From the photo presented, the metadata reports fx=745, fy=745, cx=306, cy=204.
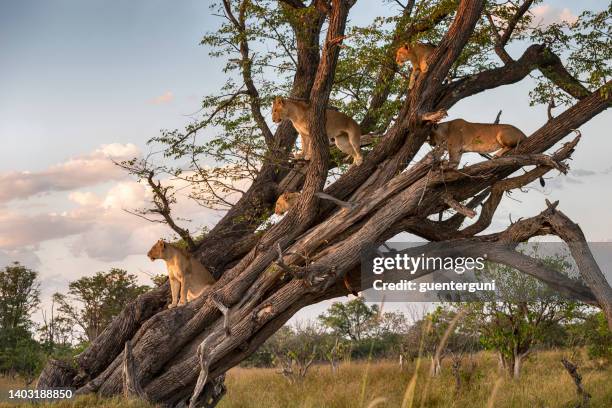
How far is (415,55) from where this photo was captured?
12.3m

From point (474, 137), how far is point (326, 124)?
2.41 meters

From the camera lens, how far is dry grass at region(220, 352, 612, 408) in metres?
14.3

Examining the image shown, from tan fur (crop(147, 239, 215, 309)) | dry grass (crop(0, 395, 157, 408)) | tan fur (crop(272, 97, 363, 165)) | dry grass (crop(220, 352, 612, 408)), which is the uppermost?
tan fur (crop(272, 97, 363, 165))

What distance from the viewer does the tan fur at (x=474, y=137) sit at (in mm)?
12078

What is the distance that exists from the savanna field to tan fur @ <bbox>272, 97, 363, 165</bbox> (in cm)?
407

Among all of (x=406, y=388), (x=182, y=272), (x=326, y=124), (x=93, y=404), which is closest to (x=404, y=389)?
(x=406, y=388)

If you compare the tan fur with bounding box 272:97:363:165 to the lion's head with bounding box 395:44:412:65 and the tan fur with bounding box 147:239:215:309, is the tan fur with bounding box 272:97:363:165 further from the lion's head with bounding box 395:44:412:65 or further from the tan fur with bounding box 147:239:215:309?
the tan fur with bounding box 147:239:215:309

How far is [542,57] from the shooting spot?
1384 centimetres

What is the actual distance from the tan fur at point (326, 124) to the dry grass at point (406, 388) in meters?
4.12

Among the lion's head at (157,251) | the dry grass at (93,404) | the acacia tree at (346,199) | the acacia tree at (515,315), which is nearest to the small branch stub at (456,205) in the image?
the acacia tree at (346,199)

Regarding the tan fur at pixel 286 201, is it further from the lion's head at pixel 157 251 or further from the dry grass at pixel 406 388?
the dry grass at pixel 406 388

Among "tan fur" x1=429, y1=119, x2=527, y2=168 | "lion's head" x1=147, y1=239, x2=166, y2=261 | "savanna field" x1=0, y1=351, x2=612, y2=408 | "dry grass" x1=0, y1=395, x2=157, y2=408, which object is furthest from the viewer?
"savanna field" x1=0, y1=351, x2=612, y2=408

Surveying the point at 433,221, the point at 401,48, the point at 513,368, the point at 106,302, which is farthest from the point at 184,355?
the point at 106,302

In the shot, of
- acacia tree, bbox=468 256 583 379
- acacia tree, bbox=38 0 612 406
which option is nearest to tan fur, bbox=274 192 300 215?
acacia tree, bbox=38 0 612 406
